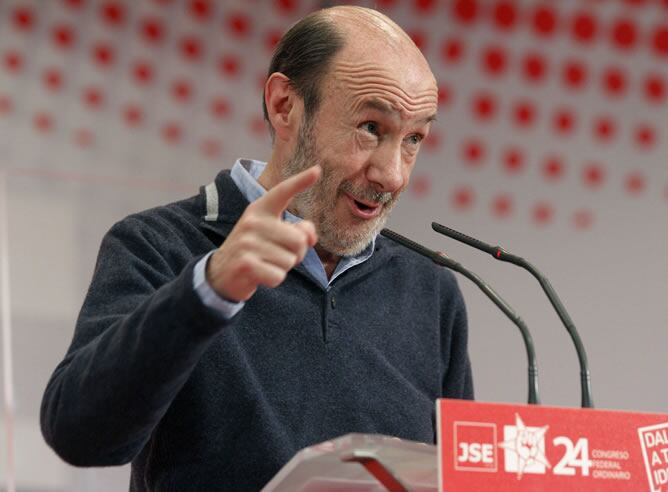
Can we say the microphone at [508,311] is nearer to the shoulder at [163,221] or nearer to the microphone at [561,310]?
the microphone at [561,310]

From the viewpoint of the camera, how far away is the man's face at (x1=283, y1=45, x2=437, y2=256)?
198 cm

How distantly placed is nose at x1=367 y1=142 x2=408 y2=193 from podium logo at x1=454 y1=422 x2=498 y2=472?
0.80 metres

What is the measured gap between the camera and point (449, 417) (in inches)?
48.4

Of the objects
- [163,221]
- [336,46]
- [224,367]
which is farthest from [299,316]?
[336,46]

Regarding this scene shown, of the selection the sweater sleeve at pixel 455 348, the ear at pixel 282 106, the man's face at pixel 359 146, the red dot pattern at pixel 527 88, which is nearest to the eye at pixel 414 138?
the man's face at pixel 359 146

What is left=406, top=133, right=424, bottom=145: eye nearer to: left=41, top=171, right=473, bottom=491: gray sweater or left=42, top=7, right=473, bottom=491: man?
left=42, top=7, right=473, bottom=491: man

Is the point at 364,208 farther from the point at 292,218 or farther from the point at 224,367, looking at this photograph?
the point at 224,367

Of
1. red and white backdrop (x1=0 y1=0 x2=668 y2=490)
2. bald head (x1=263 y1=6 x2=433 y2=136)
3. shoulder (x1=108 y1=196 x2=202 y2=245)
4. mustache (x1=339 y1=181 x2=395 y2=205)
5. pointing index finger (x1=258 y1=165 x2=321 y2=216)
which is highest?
red and white backdrop (x1=0 y1=0 x2=668 y2=490)

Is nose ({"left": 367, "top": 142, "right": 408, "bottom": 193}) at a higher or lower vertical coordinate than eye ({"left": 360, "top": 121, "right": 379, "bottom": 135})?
lower

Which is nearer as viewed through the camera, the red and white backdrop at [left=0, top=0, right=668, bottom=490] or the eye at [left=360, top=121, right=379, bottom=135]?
the eye at [left=360, top=121, right=379, bottom=135]

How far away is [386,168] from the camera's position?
1969 millimetres

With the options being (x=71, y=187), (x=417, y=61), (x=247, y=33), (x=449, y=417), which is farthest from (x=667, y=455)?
(x=247, y=33)

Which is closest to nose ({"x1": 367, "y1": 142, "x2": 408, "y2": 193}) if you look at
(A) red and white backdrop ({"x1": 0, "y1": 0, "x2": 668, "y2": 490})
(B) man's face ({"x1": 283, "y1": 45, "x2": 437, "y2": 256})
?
(B) man's face ({"x1": 283, "y1": 45, "x2": 437, "y2": 256})

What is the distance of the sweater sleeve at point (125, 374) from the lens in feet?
4.65
